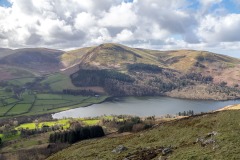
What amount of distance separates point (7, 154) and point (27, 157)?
69.3 feet

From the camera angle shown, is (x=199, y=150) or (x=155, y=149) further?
(x=155, y=149)

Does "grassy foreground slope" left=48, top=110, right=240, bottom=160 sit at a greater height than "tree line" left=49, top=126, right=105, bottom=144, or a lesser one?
greater

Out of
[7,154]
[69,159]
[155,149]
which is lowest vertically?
[7,154]

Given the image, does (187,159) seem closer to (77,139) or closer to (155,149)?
(155,149)

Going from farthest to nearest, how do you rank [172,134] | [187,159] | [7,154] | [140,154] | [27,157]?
[7,154] → [27,157] → [172,134] → [140,154] → [187,159]

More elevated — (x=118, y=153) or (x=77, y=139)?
(x=118, y=153)

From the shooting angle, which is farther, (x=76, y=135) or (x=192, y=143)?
(x=76, y=135)

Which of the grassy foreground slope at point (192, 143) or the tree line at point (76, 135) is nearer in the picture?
the grassy foreground slope at point (192, 143)

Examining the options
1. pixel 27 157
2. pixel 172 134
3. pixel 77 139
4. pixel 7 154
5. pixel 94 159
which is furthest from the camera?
pixel 77 139

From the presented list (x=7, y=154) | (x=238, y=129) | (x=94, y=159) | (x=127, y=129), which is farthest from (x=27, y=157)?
(x=238, y=129)

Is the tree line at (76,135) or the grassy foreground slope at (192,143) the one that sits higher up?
the grassy foreground slope at (192,143)

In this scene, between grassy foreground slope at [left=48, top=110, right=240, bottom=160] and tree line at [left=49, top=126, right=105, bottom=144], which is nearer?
grassy foreground slope at [left=48, top=110, right=240, bottom=160]

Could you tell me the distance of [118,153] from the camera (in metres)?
60.8

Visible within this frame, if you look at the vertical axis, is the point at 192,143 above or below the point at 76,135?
above
